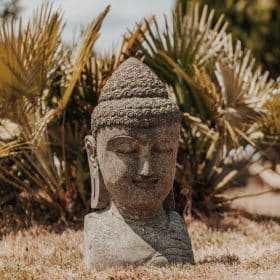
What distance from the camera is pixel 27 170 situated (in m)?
7.80

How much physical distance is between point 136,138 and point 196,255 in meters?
1.51

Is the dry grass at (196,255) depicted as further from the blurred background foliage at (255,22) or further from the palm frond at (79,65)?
the blurred background foliage at (255,22)

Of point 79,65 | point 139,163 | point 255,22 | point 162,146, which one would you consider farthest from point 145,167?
point 255,22

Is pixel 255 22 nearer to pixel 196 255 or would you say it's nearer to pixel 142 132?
pixel 196 255

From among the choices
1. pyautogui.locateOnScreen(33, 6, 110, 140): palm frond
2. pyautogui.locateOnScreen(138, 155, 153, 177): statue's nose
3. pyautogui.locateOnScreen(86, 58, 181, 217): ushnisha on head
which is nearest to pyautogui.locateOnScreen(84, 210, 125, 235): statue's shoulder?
pyautogui.locateOnScreen(86, 58, 181, 217): ushnisha on head

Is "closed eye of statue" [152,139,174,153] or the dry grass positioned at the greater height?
"closed eye of statue" [152,139,174,153]

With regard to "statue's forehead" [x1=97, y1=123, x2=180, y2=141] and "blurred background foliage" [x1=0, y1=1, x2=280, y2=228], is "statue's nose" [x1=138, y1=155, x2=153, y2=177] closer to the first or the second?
"statue's forehead" [x1=97, y1=123, x2=180, y2=141]

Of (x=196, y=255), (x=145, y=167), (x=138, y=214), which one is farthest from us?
(x=196, y=255)

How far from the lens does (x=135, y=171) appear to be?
16.0ft

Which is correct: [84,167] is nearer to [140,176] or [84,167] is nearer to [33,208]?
[33,208]

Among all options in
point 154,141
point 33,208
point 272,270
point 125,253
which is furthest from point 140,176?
point 33,208

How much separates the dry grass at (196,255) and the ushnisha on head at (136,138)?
57 centimetres

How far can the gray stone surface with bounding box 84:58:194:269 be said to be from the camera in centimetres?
486

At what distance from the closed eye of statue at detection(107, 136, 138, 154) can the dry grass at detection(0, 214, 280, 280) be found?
839mm
